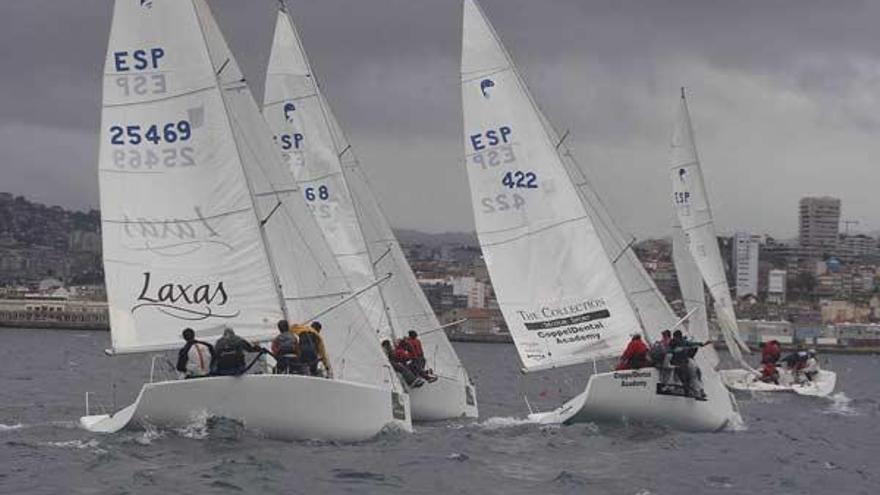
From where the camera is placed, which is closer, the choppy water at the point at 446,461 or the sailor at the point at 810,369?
the choppy water at the point at 446,461

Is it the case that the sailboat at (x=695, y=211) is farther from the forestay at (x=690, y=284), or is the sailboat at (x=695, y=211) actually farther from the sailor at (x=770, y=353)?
the sailor at (x=770, y=353)

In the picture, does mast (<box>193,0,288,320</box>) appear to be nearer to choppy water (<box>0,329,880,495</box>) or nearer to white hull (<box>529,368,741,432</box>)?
choppy water (<box>0,329,880,495</box>)

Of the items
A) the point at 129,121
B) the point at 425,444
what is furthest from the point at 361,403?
the point at 129,121

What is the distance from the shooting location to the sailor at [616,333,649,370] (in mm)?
23995

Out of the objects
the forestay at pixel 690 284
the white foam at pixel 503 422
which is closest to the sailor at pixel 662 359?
the white foam at pixel 503 422

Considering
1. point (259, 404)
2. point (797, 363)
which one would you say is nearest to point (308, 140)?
point (259, 404)

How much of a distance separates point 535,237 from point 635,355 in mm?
3184

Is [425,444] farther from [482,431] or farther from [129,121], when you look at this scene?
[129,121]

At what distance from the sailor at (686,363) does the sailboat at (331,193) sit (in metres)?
6.45

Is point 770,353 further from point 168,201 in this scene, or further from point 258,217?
point 168,201

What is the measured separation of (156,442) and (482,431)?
22.2 feet

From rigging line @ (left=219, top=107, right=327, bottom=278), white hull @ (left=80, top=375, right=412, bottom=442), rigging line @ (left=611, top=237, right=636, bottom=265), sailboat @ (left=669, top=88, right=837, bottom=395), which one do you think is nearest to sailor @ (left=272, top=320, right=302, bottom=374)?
white hull @ (left=80, top=375, right=412, bottom=442)

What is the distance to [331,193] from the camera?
102 ft

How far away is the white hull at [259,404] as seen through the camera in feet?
66.2
